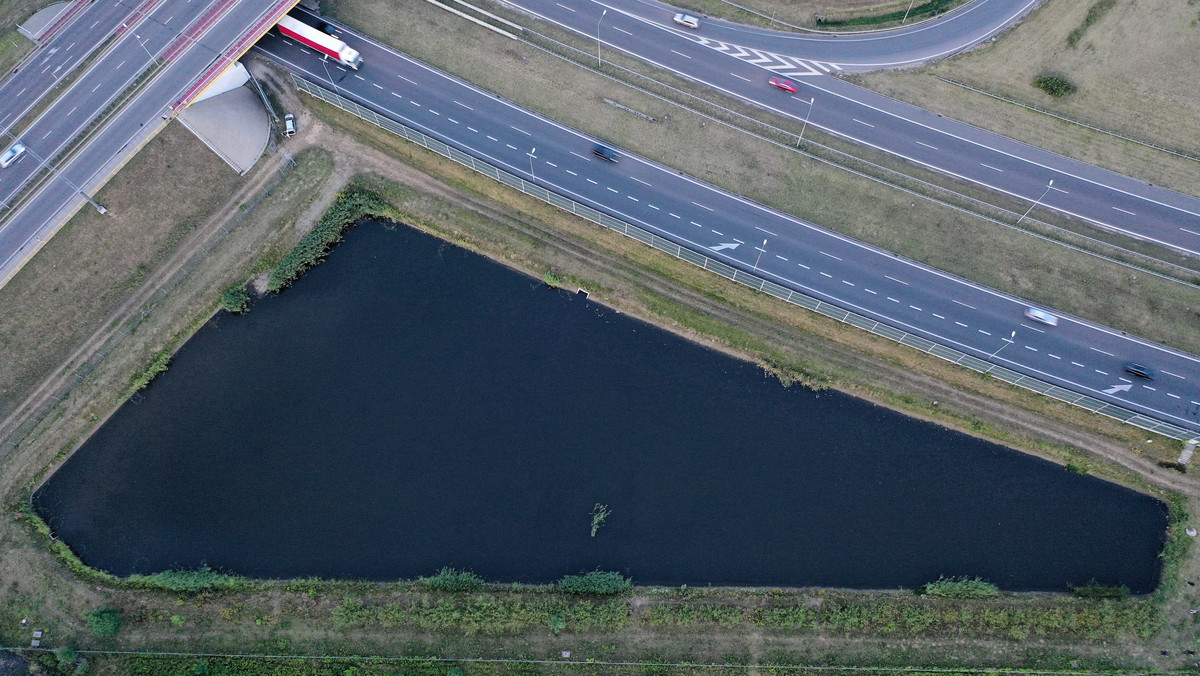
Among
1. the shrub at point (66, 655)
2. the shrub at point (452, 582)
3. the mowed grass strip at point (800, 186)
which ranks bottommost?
the shrub at point (66, 655)

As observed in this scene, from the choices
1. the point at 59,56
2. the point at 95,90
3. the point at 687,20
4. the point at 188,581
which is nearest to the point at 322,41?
the point at 95,90

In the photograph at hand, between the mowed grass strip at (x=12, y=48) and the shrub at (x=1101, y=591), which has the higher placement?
the shrub at (x=1101, y=591)

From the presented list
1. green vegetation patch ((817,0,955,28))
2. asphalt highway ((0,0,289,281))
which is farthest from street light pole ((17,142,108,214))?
green vegetation patch ((817,0,955,28))

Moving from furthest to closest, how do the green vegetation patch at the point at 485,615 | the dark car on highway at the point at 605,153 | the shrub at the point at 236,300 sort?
the dark car on highway at the point at 605,153, the shrub at the point at 236,300, the green vegetation patch at the point at 485,615

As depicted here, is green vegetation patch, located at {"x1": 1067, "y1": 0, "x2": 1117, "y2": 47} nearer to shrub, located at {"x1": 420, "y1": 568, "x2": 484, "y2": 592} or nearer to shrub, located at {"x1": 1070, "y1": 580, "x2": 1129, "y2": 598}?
shrub, located at {"x1": 1070, "y1": 580, "x2": 1129, "y2": 598}

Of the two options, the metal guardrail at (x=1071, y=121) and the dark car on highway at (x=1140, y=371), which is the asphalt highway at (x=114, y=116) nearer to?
Answer: the metal guardrail at (x=1071, y=121)

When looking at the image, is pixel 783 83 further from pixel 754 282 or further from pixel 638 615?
pixel 638 615

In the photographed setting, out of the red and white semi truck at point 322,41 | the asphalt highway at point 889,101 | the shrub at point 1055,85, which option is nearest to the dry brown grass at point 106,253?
the red and white semi truck at point 322,41
